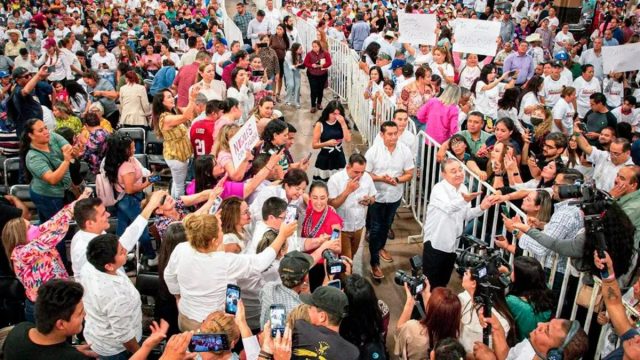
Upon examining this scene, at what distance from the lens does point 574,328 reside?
3.12 metres

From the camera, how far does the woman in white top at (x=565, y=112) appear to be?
A: 7750 mm

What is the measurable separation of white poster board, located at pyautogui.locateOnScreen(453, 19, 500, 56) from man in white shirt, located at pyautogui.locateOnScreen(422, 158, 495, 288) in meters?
5.80

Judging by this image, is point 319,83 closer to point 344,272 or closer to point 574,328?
point 344,272

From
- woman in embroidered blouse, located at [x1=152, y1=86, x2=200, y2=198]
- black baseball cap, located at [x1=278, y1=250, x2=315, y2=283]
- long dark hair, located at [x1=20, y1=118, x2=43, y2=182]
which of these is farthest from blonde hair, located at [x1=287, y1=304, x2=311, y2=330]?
long dark hair, located at [x1=20, y1=118, x2=43, y2=182]

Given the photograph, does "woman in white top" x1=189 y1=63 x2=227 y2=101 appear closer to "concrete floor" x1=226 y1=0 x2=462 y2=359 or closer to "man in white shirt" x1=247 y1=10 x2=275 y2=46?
"concrete floor" x1=226 y1=0 x2=462 y2=359

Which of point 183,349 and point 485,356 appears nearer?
point 183,349

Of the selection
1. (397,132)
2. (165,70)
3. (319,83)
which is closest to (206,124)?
(397,132)

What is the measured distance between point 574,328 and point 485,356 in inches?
20.4

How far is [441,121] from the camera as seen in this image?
658 cm

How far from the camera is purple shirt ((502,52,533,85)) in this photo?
10211 millimetres

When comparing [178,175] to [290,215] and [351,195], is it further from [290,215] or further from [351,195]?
[290,215]

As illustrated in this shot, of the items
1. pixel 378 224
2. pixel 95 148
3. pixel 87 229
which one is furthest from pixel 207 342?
pixel 95 148

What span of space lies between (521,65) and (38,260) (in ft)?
28.5

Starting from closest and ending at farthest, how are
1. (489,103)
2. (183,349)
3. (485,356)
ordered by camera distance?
1. (183,349)
2. (485,356)
3. (489,103)
